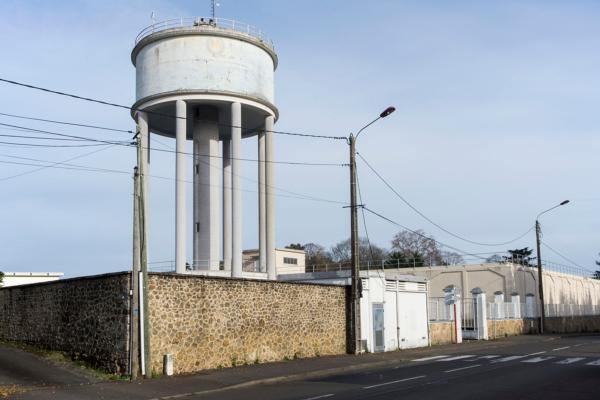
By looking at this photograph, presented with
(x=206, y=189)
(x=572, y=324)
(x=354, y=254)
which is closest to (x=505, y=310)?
(x=572, y=324)

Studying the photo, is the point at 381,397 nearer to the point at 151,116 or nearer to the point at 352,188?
the point at 352,188

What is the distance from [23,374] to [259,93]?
1900 cm

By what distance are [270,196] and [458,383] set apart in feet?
62.0

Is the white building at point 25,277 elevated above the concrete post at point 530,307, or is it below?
above

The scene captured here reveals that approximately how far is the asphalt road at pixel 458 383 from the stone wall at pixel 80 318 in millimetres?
4274

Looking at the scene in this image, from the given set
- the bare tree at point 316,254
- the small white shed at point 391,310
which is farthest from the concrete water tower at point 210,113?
the bare tree at point 316,254

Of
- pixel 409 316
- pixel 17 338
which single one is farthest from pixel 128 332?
pixel 409 316

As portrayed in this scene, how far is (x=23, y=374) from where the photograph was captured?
57.5 ft

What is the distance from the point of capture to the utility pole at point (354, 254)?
999 inches

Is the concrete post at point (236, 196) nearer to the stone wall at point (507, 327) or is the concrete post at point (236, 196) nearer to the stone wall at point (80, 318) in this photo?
the stone wall at point (80, 318)

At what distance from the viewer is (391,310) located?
29516 millimetres

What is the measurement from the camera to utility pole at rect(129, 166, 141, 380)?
58.5ft

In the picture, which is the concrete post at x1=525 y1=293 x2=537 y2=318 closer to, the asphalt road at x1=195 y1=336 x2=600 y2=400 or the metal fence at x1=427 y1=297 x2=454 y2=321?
the metal fence at x1=427 y1=297 x2=454 y2=321

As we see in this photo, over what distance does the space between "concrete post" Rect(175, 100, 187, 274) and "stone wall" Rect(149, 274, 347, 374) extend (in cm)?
740
